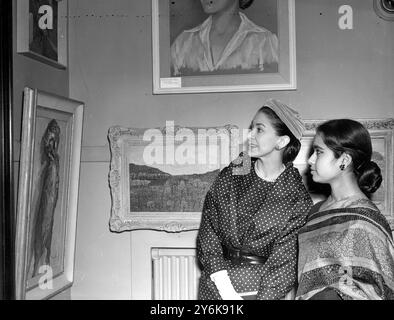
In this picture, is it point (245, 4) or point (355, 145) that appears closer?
point (355, 145)

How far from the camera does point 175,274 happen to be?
4.44ft

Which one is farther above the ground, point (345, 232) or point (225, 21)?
point (225, 21)

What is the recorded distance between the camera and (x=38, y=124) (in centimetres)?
114

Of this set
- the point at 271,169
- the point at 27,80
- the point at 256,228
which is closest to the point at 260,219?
the point at 256,228

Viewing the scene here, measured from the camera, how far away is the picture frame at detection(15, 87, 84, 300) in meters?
1.06

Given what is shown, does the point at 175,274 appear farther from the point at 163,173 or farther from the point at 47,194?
the point at 47,194

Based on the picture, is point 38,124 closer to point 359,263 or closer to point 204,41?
point 204,41

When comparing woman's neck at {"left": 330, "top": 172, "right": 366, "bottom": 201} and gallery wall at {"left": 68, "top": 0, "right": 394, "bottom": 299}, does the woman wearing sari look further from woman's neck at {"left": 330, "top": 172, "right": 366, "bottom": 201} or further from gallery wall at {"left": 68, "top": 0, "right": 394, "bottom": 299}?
gallery wall at {"left": 68, "top": 0, "right": 394, "bottom": 299}

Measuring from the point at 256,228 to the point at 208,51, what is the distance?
467mm

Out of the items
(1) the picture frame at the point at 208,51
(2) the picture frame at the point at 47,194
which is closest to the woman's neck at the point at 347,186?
(1) the picture frame at the point at 208,51

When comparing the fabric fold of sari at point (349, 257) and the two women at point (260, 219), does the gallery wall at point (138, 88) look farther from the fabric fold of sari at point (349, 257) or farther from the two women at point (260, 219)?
the fabric fold of sari at point (349, 257)

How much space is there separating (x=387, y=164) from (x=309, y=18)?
16.8 inches

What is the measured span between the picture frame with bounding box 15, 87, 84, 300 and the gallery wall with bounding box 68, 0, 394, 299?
0.16ft

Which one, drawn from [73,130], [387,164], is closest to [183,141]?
[73,130]
